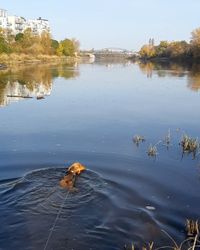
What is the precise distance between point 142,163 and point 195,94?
21.8 meters

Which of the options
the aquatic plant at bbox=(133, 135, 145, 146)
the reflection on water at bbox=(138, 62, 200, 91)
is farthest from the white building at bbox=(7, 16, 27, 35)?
the aquatic plant at bbox=(133, 135, 145, 146)

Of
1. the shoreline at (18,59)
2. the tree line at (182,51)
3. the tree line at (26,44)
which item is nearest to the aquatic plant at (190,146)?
the shoreline at (18,59)

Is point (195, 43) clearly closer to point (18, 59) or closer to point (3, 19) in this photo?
point (18, 59)

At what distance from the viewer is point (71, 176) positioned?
12016 millimetres

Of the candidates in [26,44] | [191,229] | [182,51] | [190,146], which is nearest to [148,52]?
[182,51]

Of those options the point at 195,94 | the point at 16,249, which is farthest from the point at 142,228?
the point at 195,94

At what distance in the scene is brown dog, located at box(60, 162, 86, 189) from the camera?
37.7 feet

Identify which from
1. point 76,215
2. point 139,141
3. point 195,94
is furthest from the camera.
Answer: point 195,94

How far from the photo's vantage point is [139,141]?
17031 millimetres

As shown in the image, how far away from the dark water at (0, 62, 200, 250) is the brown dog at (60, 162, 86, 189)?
8.3 inches

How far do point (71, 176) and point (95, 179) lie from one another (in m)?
0.78

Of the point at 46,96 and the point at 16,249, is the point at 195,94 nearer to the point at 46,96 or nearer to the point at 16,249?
the point at 46,96

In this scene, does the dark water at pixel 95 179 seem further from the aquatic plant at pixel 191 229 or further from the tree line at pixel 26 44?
the tree line at pixel 26 44

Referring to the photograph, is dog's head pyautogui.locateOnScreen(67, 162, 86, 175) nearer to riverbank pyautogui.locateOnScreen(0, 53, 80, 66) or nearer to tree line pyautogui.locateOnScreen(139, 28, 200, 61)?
riverbank pyautogui.locateOnScreen(0, 53, 80, 66)
